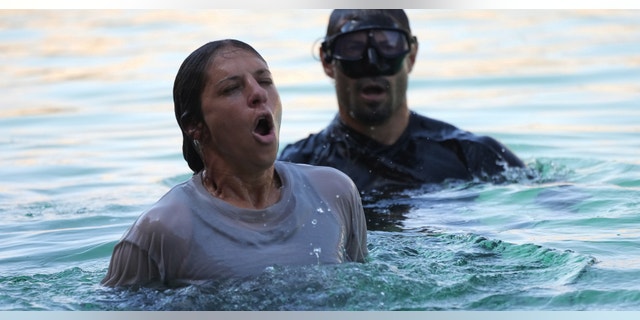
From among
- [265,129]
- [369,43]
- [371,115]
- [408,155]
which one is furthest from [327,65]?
[265,129]

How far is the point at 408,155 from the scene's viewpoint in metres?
8.01

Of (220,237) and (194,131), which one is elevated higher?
(194,131)

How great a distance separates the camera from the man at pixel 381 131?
26.0 ft

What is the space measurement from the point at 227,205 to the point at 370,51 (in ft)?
9.81

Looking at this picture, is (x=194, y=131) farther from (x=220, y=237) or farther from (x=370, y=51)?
(x=370, y=51)

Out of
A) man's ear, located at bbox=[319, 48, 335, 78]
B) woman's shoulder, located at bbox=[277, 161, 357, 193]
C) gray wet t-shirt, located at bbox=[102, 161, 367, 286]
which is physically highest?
man's ear, located at bbox=[319, 48, 335, 78]

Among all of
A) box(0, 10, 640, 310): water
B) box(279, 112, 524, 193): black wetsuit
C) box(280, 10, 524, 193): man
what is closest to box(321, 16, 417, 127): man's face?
box(280, 10, 524, 193): man

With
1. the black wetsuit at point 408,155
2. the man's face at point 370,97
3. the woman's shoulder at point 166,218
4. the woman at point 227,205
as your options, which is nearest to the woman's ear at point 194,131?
the woman at point 227,205

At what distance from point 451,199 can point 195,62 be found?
2.85 m

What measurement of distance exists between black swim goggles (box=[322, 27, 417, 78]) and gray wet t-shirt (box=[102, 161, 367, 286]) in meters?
2.75

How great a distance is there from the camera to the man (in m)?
7.94

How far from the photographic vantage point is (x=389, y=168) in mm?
7914

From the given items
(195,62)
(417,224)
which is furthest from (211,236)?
(417,224)

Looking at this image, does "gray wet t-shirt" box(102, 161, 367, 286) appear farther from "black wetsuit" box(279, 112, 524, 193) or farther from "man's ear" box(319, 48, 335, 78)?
"man's ear" box(319, 48, 335, 78)
